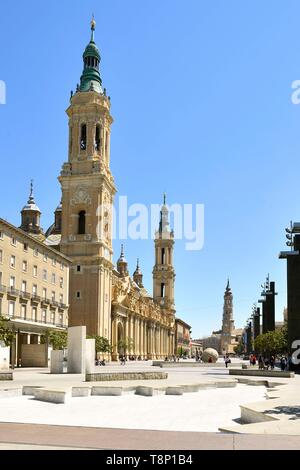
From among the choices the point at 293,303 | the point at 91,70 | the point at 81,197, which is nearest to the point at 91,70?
the point at 91,70

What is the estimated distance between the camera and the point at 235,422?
659 inches

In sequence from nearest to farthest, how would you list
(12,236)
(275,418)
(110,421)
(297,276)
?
(275,418), (110,421), (297,276), (12,236)

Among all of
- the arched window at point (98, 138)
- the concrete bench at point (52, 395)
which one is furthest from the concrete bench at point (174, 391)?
the arched window at point (98, 138)

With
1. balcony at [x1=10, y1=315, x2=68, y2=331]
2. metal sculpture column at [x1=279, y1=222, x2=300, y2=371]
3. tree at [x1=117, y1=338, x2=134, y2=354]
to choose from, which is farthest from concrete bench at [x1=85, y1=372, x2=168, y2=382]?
tree at [x1=117, y1=338, x2=134, y2=354]

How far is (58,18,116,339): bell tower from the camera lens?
85000 mm

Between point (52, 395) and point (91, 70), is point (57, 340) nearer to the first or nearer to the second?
point (52, 395)

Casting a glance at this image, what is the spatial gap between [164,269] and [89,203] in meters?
75.4

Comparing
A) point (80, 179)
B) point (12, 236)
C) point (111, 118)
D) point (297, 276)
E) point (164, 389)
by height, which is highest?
point (111, 118)

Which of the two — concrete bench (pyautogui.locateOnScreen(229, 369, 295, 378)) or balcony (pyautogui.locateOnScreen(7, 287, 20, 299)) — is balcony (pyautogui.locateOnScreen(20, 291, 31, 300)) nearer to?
balcony (pyautogui.locateOnScreen(7, 287, 20, 299))

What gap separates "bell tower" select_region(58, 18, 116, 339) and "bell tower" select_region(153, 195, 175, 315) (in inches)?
2689

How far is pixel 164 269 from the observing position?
161 metres
